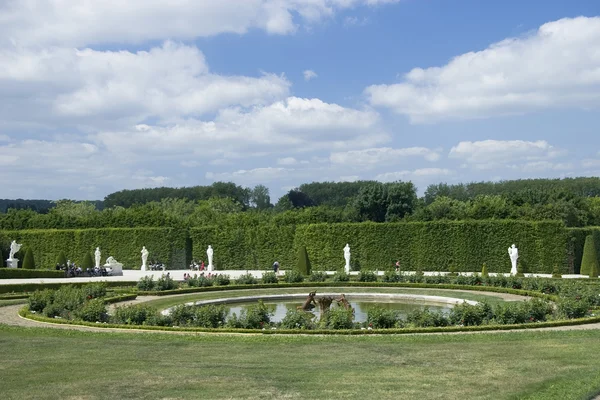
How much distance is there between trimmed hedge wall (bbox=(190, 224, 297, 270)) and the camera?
5000cm

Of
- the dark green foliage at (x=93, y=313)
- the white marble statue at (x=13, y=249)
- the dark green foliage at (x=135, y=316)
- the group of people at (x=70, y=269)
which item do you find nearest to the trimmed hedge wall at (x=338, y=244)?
the white marble statue at (x=13, y=249)

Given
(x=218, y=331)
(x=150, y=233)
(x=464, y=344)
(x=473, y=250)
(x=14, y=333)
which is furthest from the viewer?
(x=150, y=233)

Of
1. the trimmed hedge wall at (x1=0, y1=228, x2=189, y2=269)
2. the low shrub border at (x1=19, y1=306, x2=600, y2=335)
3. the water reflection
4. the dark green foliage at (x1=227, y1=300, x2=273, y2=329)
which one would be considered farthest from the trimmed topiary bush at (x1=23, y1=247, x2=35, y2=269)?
the dark green foliage at (x1=227, y1=300, x2=273, y2=329)

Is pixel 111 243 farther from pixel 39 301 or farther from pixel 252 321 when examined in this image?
pixel 252 321

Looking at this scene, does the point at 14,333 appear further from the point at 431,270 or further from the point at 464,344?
the point at 431,270

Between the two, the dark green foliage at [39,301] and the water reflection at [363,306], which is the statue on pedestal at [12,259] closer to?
the water reflection at [363,306]

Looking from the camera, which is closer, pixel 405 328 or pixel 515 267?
pixel 405 328

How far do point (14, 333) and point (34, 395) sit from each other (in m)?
7.44

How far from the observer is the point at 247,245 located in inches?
2010

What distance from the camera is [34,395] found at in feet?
31.7

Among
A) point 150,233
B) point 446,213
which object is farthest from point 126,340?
point 446,213

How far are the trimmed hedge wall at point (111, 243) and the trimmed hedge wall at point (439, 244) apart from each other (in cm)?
1042

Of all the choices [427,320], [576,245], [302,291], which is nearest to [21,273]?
[302,291]

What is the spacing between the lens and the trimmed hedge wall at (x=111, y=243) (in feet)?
172
